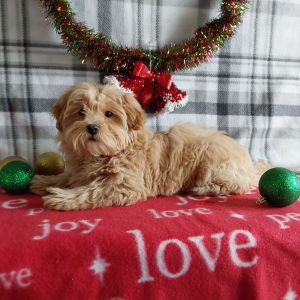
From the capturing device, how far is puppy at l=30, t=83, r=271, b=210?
163cm

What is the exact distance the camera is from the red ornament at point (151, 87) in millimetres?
2258

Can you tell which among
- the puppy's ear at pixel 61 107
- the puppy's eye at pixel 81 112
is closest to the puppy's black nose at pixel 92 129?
the puppy's eye at pixel 81 112

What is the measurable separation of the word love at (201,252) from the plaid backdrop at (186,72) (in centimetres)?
149

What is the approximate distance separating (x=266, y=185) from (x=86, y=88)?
1.27m

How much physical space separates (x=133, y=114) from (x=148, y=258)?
92 centimetres

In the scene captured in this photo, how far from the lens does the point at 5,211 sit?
1.48 m

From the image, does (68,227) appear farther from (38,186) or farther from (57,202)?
(38,186)

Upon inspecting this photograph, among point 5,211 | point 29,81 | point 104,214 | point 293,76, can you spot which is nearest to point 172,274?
point 104,214

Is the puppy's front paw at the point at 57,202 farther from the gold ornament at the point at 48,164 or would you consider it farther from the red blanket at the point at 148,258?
the gold ornament at the point at 48,164

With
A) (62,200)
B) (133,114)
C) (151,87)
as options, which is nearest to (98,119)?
(133,114)

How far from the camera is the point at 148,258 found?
3.82ft

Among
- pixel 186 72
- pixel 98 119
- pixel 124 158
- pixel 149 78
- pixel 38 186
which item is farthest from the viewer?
pixel 186 72

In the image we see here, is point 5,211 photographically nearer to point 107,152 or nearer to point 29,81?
point 107,152

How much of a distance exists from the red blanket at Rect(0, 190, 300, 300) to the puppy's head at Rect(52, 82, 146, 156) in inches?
18.6
